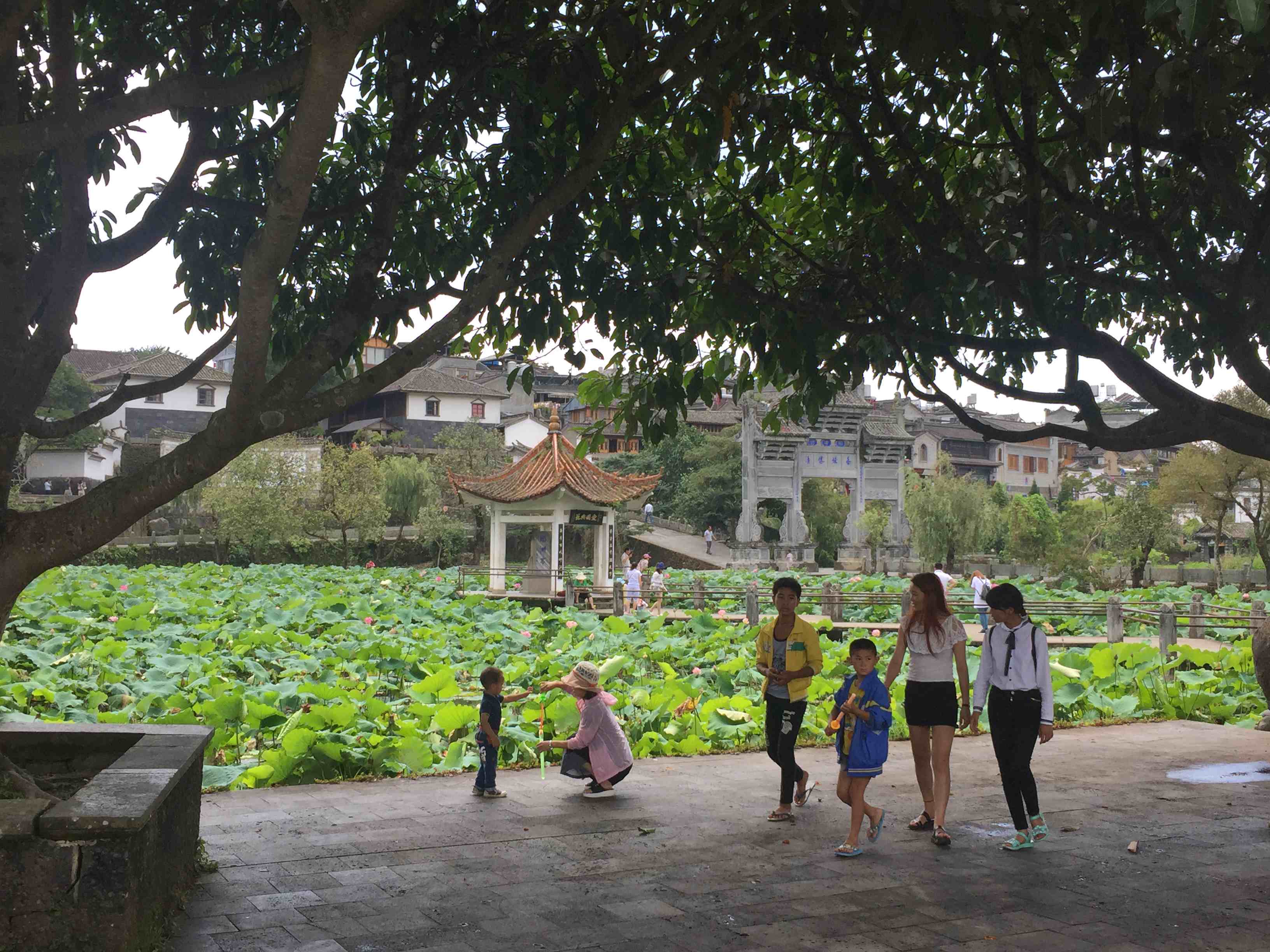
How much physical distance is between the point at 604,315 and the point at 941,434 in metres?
55.8

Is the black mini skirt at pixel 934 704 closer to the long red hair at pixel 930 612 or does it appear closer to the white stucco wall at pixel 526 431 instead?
the long red hair at pixel 930 612

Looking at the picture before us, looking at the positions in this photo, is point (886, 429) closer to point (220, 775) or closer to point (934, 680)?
point (934, 680)

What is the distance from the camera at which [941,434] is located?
5953cm

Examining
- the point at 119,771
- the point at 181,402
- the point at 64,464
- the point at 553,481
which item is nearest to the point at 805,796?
the point at 119,771

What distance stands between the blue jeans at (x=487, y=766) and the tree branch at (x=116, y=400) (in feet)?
8.80

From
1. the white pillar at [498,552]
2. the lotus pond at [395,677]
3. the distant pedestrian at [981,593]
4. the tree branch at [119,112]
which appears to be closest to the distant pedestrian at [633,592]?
the lotus pond at [395,677]

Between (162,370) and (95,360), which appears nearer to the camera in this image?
(162,370)

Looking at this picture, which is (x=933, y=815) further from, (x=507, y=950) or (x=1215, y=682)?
(x=1215, y=682)

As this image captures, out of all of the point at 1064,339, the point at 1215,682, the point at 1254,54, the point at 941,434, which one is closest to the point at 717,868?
the point at 1064,339

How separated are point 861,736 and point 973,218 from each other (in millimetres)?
2986

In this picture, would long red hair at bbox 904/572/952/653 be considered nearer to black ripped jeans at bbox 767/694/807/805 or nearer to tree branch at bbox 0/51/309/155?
black ripped jeans at bbox 767/694/807/805

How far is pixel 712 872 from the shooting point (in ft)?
16.4

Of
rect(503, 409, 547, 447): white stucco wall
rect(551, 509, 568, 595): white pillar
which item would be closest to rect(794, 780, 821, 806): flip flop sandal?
rect(551, 509, 568, 595): white pillar

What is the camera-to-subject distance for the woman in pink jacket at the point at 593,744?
6.62 m
